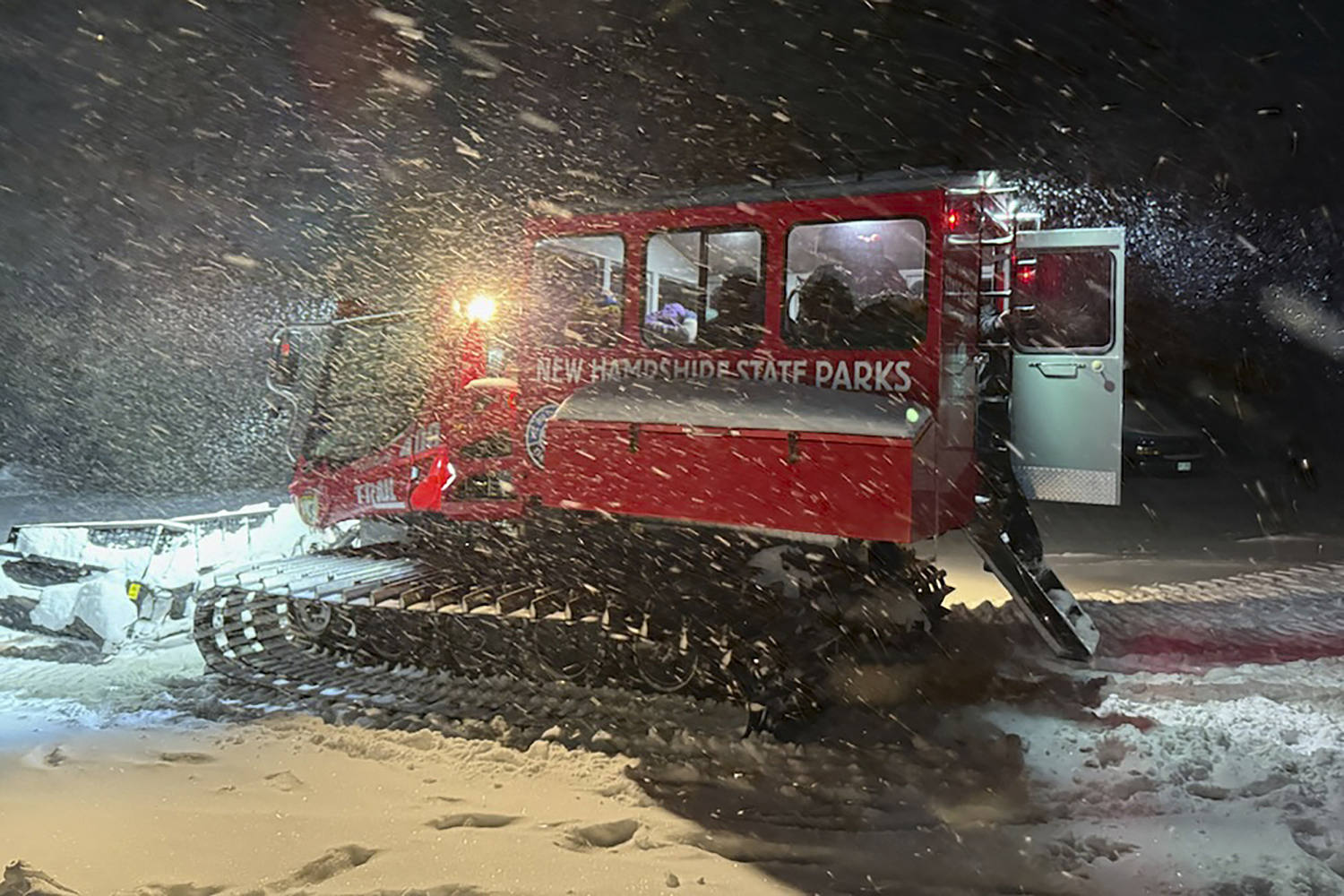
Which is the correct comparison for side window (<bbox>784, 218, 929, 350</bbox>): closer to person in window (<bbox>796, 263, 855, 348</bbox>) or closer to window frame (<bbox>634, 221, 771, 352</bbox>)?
person in window (<bbox>796, 263, 855, 348</bbox>)

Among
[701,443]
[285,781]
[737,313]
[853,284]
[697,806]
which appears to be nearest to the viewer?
[697,806]

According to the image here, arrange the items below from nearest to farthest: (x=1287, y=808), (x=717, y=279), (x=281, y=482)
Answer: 1. (x=1287, y=808)
2. (x=717, y=279)
3. (x=281, y=482)

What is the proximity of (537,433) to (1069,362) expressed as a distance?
3.30 metres

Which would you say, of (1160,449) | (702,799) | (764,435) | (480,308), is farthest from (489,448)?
(1160,449)

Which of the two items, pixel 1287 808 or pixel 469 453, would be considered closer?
pixel 1287 808

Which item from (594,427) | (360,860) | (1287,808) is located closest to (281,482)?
(594,427)

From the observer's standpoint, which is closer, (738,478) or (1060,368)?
(738,478)

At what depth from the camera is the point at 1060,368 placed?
5668 millimetres

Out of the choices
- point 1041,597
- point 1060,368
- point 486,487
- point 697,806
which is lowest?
point 697,806

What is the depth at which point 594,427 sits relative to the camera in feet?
17.0

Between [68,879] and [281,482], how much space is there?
17.3 meters

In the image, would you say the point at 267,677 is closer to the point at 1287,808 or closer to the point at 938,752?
the point at 938,752

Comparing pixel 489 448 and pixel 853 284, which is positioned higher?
pixel 853 284

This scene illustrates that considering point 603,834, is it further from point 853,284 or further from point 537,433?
point 853,284
